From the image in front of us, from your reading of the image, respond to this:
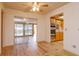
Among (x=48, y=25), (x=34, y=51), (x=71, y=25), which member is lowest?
(x=34, y=51)

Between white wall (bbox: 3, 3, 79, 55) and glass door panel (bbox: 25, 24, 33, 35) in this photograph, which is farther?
glass door panel (bbox: 25, 24, 33, 35)

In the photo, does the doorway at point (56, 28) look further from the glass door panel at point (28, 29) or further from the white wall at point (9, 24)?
the glass door panel at point (28, 29)

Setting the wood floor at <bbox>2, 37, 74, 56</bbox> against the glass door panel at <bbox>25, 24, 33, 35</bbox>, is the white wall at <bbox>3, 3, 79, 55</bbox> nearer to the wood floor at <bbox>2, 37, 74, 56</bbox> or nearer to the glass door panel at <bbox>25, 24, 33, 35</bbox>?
the wood floor at <bbox>2, 37, 74, 56</bbox>

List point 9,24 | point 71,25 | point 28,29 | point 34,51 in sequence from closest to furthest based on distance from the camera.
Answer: point 71,25, point 34,51, point 9,24, point 28,29

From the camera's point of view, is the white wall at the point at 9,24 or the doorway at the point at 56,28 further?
the doorway at the point at 56,28

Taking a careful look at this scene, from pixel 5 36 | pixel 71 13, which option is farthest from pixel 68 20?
pixel 5 36

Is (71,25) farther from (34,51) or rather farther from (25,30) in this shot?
(25,30)

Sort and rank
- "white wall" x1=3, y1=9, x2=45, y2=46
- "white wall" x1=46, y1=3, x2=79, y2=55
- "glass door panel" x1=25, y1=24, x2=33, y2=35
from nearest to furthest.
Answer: "white wall" x1=46, y1=3, x2=79, y2=55
"white wall" x1=3, y1=9, x2=45, y2=46
"glass door panel" x1=25, y1=24, x2=33, y2=35

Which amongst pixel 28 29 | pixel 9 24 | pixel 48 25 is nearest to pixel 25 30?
pixel 28 29

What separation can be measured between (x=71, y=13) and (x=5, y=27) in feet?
8.64

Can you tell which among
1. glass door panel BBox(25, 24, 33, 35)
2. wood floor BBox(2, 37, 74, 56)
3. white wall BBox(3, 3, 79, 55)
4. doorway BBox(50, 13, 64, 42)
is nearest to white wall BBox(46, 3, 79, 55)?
white wall BBox(3, 3, 79, 55)

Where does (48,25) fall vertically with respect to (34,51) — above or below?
above

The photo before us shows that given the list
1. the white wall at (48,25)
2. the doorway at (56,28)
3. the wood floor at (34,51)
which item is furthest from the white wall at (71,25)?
the doorway at (56,28)

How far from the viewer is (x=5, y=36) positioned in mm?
3977
